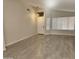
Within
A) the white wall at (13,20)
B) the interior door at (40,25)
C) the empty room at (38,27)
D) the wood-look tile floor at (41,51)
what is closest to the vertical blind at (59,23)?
the empty room at (38,27)

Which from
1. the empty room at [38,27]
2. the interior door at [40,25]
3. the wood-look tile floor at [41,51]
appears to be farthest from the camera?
the interior door at [40,25]

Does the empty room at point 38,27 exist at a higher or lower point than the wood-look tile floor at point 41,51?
Answer: higher

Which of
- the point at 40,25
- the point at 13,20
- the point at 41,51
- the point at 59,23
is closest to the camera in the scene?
the point at 41,51

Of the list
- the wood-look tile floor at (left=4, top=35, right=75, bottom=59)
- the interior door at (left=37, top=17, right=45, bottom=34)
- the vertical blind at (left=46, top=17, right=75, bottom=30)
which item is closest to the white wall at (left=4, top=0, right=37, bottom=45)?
the wood-look tile floor at (left=4, top=35, right=75, bottom=59)

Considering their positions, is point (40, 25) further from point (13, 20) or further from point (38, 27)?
point (13, 20)

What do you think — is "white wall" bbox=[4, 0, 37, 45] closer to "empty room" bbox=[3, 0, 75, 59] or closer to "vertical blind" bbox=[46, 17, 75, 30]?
"empty room" bbox=[3, 0, 75, 59]

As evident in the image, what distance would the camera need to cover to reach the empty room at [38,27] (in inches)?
164

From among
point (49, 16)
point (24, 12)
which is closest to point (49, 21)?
point (49, 16)

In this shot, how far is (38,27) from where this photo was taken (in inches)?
374

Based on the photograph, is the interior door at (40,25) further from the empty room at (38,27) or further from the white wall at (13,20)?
the white wall at (13,20)

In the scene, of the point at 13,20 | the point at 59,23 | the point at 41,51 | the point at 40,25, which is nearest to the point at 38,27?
the point at 40,25

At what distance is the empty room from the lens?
4.18 m

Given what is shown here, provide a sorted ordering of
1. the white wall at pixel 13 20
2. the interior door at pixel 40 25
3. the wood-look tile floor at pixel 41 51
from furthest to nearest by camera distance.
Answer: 1. the interior door at pixel 40 25
2. the white wall at pixel 13 20
3. the wood-look tile floor at pixel 41 51

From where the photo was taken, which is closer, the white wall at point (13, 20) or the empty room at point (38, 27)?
the empty room at point (38, 27)
